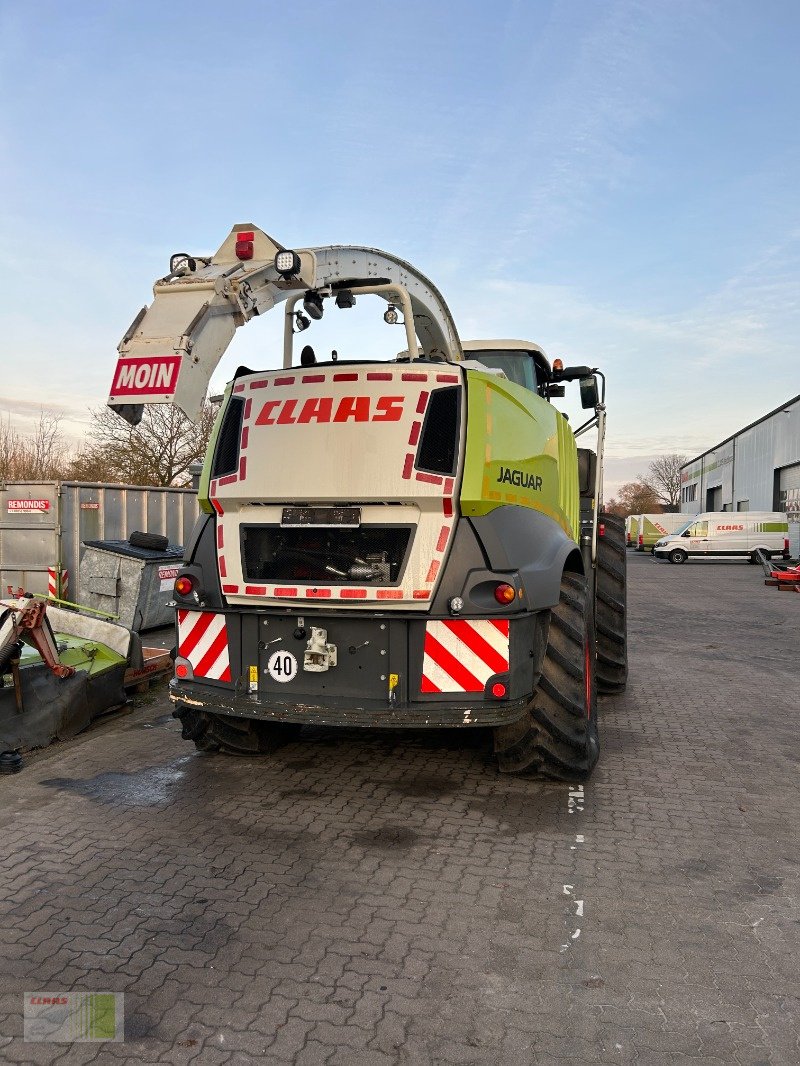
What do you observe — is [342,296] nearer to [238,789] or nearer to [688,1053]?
[238,789]

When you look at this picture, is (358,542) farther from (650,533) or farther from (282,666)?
(650,533)

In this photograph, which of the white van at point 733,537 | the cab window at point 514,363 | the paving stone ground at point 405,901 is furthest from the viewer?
the white van at point 733,537

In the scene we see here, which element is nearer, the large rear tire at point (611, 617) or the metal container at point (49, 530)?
the large rear tire at point (611, 617)

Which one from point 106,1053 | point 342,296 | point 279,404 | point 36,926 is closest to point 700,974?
point 106,1053

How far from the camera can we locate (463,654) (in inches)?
165

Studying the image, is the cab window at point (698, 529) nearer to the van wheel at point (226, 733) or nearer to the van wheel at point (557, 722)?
the van wheel at point (557, 722)

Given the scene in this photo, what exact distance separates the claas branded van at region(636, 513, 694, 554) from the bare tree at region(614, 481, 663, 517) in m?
43.9

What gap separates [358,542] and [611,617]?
3777 millimetres

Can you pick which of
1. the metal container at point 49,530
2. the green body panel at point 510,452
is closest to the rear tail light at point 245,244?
the green body panel at point 510,452

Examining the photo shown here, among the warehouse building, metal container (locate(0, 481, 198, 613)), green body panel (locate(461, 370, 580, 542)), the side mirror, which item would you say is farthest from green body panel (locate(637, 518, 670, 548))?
green body panel (locate(461, 370, 580, 542))

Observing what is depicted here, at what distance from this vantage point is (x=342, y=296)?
551cm

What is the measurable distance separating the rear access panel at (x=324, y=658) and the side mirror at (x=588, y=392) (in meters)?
3.72

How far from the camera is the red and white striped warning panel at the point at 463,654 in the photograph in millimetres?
4160

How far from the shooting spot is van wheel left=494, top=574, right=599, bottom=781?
458 centimetres
